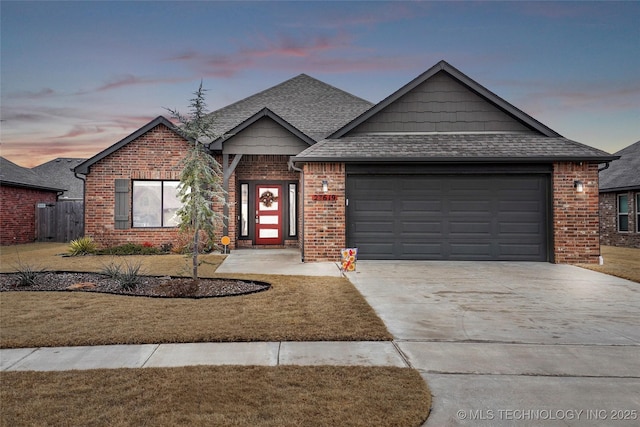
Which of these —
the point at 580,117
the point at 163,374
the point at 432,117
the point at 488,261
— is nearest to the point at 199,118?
the point at 163,374

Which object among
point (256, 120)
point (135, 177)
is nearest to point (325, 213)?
point (256, 120)

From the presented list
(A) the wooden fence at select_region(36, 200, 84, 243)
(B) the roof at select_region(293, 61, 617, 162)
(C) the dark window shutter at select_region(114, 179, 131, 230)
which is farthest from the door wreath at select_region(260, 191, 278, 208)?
(A) the wooden fence at select_region(36, 200, 84, 243)

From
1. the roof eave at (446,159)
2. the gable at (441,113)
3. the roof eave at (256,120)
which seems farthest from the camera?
the roof eave at (256,120)

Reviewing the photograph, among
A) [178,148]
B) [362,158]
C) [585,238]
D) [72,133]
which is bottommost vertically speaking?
[585,238]

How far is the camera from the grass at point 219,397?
9.19 ft

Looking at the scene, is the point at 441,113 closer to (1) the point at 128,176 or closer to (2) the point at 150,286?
(2) the point at 150,286

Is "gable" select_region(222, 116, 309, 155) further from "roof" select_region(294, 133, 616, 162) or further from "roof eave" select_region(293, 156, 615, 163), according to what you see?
"roof eave" select_region(293, 156, 615, 163)

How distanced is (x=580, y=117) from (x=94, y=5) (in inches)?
803

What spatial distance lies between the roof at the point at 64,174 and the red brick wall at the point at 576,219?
30681 millimetres

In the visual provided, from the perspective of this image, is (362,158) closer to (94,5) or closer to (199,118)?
(199,118)

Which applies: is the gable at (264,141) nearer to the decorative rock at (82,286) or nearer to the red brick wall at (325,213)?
the red brick wall at (325,213)

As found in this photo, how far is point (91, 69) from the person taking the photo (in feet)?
48.9

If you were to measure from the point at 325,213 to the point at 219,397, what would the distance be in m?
8.72

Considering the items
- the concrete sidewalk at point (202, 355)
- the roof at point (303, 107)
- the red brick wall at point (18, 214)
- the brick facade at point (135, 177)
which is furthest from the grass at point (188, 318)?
the red brick wall at point (18, 214)
